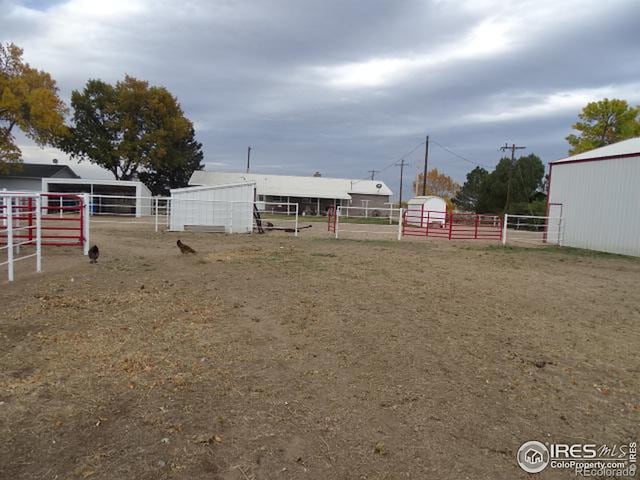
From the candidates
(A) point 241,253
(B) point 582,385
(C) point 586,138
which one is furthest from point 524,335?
(C) point 586,138

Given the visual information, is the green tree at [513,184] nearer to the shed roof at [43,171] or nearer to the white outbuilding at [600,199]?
the white outbuilding at [600,199]

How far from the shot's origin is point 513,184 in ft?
173

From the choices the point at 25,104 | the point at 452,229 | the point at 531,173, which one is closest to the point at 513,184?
the point at 531,173

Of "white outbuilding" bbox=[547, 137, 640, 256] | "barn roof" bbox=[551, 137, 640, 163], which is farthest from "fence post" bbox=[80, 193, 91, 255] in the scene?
"barn roof" bbox=[551, 137, 640, 163]

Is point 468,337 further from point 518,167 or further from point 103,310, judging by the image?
point 518,167

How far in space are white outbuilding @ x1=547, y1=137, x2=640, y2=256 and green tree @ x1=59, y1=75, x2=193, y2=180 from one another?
3457 centimetres

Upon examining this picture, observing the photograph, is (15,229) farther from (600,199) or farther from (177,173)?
(177,173)

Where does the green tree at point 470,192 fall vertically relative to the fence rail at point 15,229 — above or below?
above

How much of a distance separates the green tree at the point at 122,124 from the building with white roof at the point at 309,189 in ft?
37.9

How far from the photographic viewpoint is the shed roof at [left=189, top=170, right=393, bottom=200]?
54.1 metres

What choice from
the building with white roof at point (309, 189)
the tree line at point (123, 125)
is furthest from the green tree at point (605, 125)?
the building with white roof at point (309, 189)

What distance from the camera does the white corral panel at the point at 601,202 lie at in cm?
1673

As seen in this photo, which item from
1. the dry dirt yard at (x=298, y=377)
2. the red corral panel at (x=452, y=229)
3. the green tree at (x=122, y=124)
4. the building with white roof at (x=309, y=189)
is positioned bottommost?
the dry dirt yard at (x=298, y=377)

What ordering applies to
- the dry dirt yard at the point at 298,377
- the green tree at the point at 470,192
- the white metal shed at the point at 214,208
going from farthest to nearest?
1. the green tree at the point at 470,192
2. the white metal shed at the point at 214,208
3. the dry dirt yard at the point at 298,377
